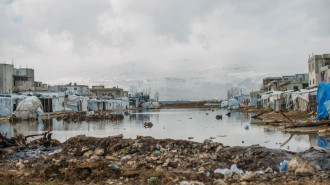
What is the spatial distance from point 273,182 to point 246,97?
64.9m

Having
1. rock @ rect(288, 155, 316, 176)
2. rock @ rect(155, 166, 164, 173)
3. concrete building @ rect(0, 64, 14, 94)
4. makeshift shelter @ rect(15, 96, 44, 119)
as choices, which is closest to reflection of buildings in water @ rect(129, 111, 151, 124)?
makeshift shelter @ rect(15, 96, 44, 119)

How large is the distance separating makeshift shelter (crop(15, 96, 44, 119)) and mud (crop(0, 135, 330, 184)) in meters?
24.7

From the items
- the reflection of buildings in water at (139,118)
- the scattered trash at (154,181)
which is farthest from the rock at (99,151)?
the reflection of buildings in water at (139,118)

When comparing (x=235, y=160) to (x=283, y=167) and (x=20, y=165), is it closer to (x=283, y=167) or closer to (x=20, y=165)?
(x=283, y=167)

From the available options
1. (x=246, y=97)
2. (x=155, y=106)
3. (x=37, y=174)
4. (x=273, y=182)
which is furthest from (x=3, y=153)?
(x=155, y=106)

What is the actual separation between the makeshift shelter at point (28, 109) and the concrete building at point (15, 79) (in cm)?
2262

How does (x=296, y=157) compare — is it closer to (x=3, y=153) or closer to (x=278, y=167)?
(x=278, y=167)

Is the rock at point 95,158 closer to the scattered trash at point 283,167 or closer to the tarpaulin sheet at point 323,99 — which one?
the scattered trash at point 283,167

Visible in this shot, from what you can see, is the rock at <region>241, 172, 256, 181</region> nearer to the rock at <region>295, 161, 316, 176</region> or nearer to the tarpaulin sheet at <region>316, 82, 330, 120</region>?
the rock at <region>295, 161, 316, 176</region>

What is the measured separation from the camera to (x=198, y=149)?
962cm

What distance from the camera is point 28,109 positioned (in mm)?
33312

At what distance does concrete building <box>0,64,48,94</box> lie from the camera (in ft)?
181

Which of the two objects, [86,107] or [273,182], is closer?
[273,182]

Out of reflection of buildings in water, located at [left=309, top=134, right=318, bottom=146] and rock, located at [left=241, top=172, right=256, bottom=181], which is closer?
rock, located at [left=241, top=172, right=256, bottom=181]
